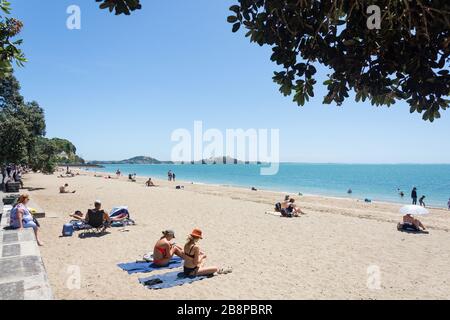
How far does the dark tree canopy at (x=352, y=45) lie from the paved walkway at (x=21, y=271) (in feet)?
13.5

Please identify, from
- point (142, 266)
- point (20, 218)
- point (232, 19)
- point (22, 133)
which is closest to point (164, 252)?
point (142, 266)

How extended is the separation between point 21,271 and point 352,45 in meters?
5.68

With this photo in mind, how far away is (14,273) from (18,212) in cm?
455

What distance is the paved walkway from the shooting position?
13.9 feet

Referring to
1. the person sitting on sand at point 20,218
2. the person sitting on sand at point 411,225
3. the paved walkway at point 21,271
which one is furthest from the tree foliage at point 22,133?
the person sitting on sand at point 411,225

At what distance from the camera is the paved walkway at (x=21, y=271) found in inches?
167

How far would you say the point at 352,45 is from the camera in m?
3.46

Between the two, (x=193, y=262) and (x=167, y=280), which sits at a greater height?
(x=193, y=262)

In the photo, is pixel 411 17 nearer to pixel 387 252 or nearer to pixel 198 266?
pixel 198 266

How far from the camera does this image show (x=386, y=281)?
723cm

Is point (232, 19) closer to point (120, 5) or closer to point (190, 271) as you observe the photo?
point (120, 5)

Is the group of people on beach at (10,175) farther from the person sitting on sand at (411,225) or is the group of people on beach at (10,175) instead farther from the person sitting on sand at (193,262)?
the person sitting on sand at (411,225)

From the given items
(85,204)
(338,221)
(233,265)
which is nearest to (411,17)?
(233,265)

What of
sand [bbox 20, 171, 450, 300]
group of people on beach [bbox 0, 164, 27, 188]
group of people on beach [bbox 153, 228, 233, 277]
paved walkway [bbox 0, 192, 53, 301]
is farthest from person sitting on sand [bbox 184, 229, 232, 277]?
group of people on beach [bbox 0, 164, 27, 188]
